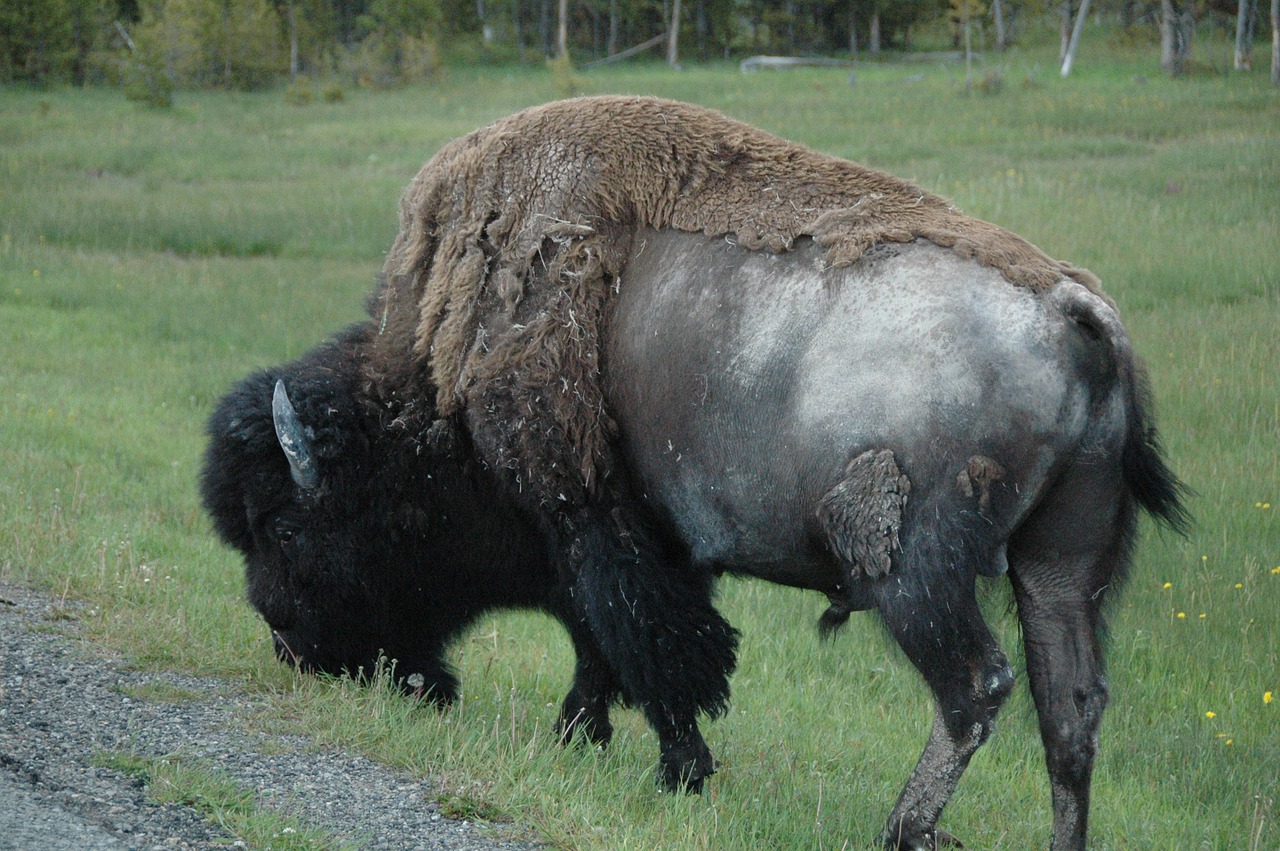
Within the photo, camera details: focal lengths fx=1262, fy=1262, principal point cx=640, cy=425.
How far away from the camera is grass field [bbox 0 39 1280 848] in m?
4.55

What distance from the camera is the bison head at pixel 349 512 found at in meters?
4.71

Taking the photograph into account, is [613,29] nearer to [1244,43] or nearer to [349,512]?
[1244,43]

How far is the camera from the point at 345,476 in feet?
15.5

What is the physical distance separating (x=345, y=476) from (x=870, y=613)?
2.03 meters

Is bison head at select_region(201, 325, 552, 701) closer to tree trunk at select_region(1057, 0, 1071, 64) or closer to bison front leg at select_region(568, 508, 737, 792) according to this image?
bison front leg at select_region(568, 508, 737, 792)

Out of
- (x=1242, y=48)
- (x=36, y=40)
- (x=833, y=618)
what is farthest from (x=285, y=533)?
(x=36, y=40)

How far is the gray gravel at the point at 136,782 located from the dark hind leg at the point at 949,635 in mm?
1310

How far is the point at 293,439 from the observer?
457 cm

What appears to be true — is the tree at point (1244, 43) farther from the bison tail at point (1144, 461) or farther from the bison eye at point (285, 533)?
the bison eye at point (285, 533)

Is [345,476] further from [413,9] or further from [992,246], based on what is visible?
[413,9]

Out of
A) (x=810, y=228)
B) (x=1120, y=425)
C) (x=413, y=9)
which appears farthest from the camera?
(x=413, y=9)

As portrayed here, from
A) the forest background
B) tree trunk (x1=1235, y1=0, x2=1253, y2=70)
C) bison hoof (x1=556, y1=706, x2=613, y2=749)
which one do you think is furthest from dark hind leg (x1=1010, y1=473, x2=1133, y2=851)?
tree trunk (x1=1235, y1=0, x2=1253, y2=70)

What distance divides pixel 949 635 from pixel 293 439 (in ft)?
7.88

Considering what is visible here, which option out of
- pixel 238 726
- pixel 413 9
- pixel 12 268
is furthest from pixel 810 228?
pixel 413 9
